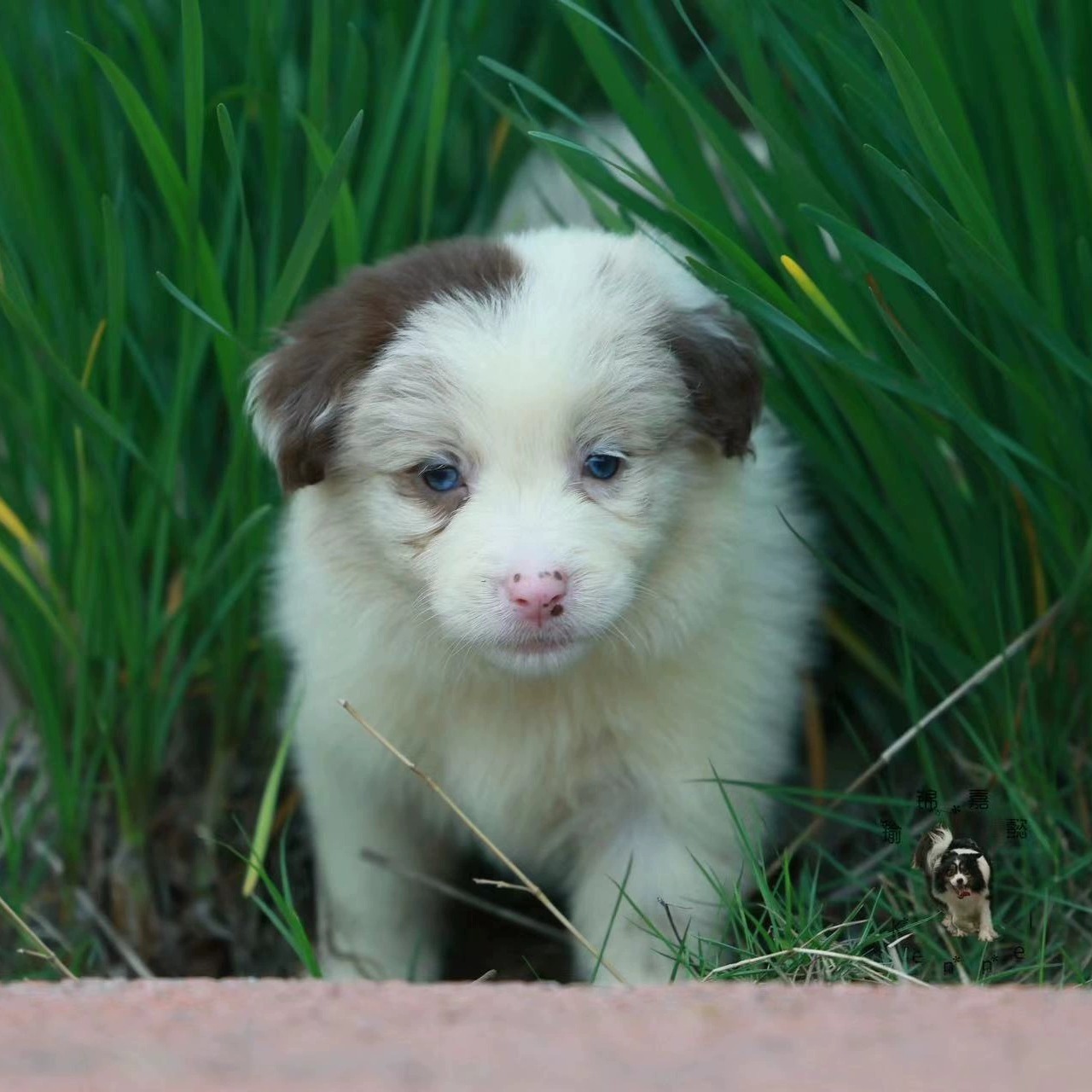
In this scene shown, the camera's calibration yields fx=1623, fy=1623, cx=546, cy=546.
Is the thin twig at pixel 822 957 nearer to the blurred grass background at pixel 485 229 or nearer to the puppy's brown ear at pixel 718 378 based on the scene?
the blurred grass background at pixel 485 229

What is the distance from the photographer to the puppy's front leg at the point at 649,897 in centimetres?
271

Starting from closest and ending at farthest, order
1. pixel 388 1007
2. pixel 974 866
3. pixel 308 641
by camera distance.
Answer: pixel 388 1007, pixel 974 866, pixel 308 641

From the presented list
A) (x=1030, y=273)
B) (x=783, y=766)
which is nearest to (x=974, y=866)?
(x=783, y=766)

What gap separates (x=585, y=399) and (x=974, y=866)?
0.89m

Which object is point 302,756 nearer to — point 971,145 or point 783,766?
point 783,766

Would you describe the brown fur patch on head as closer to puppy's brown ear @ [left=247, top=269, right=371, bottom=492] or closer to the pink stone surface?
puppy's brown ear @ [left=247, top=269, right=371, bottom=492]

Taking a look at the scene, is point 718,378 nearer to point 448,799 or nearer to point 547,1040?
point 448,799

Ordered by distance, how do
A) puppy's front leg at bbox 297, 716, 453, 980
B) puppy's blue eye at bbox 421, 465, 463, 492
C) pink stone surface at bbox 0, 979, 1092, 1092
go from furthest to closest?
puppy's front leg at bbox 297, 716, 453, 980, puppy's blue eye at bbox 421, 465, 463, 492, pink stone surface at bbox 0, 979, 1092, 1092

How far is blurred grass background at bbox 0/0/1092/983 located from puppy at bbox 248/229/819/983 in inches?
5.5

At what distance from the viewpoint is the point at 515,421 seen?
2.38 meters

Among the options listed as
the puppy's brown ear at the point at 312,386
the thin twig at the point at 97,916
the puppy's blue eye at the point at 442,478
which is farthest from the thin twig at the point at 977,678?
the thin twig at the point at 97,916

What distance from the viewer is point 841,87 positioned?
2.58m

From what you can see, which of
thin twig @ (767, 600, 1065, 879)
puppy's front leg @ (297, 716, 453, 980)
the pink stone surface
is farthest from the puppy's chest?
the pink stone surface

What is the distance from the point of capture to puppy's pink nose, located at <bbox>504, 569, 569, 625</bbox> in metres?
2.23
